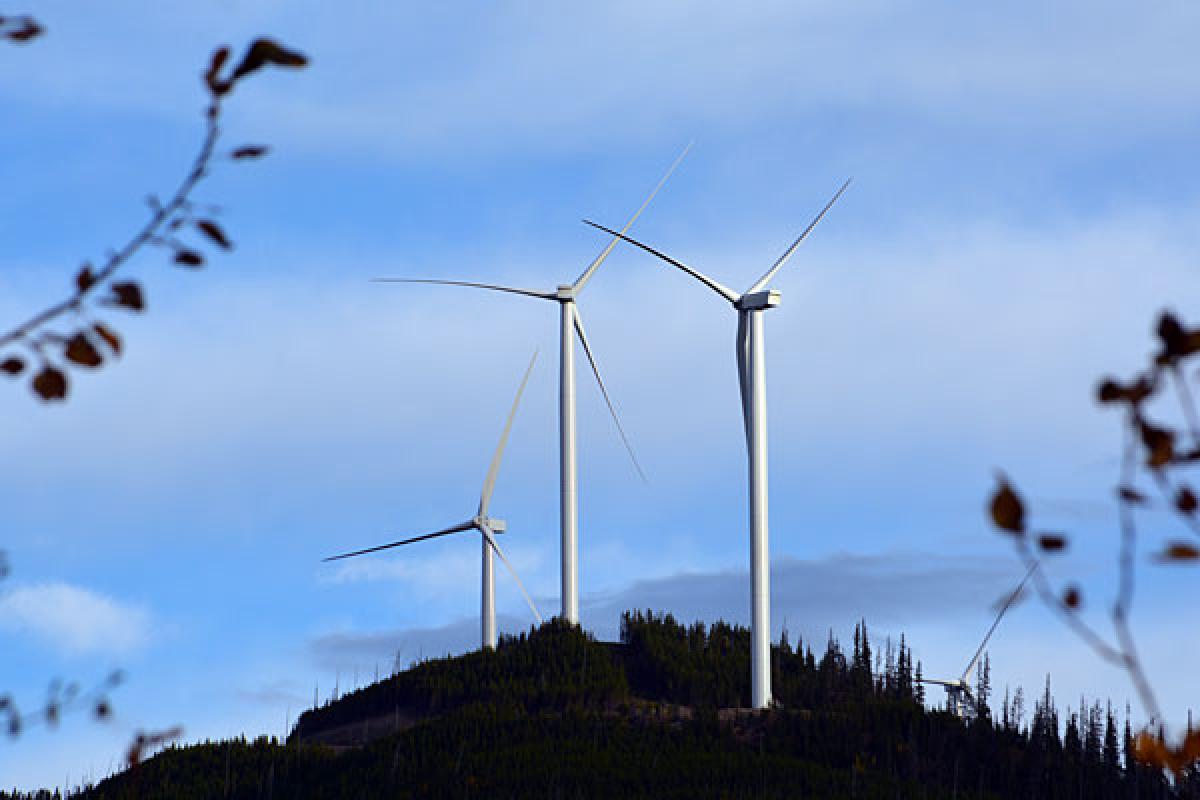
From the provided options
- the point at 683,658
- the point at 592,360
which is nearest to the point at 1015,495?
the point at 683,658

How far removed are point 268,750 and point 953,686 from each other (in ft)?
79.7

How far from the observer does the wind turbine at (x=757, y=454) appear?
3888 centimetres

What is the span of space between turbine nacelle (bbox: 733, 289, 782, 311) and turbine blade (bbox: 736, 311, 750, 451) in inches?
11.7

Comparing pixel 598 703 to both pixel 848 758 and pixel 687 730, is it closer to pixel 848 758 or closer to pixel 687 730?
pixel 687 730

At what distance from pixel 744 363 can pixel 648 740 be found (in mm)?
9747

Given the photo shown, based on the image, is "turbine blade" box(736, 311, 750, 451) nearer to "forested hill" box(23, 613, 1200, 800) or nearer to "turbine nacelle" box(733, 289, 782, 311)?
"turbine nacelle" box(733, 289, 782, 311)

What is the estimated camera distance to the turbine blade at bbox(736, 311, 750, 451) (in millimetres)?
39250

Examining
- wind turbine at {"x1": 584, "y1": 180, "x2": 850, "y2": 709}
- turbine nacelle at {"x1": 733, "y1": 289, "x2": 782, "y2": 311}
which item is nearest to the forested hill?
wind turbine at {"x1": 584, "y1": 180, "x2": 850, "y2": 709}

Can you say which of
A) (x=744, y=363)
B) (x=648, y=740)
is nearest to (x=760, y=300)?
(x=744, y=363)

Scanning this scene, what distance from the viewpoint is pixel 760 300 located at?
1537 inches

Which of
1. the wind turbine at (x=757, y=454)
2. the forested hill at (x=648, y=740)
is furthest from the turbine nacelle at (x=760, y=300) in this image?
the forested hill at (x=648, y=740)

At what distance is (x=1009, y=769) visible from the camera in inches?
1448

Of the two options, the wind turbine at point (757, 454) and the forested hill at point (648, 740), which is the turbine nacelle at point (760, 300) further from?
the forested hill at point (648, 740)

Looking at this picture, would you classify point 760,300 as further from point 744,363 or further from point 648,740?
point 648,740
